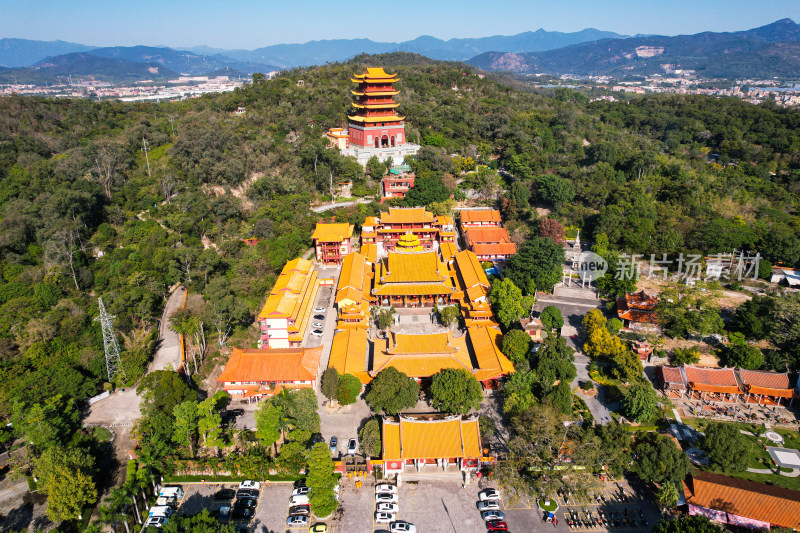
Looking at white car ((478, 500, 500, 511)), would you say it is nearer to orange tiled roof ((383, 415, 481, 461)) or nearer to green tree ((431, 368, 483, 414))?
orange tiled roof ((383, 415, 481, 461))

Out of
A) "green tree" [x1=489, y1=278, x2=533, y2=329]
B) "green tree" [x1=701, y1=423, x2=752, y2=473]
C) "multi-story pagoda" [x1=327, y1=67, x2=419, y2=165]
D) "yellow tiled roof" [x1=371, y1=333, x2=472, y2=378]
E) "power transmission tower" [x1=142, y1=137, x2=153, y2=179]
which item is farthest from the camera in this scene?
"multi-story pagoda" [x1=327, y1=67, x2=419, y2=165]

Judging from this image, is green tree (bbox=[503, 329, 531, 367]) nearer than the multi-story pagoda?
A: Yes

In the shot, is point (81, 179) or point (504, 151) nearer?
point (81, 179)

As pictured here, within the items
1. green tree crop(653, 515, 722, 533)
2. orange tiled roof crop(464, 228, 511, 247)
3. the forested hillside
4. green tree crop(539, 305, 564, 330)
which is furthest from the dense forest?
green tree crop(653, 515, 722, 533)

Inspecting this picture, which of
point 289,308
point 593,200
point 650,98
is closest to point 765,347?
point 593,200

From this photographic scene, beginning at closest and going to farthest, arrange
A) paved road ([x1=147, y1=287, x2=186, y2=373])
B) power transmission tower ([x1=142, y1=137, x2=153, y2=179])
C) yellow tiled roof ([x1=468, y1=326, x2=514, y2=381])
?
1. yellow tiled roof ([x1=468, y1=326, x2=514, y2=381])
2. paved road ([x1=147, y1=287, x2=186, y2=373])
3. power transmission tower ([x1=142, y1=137, x2=153, y2=179])

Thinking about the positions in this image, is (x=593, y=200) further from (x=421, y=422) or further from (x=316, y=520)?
(x=316, y=520)

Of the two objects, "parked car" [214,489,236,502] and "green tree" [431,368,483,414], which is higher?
"green tree" [431,368,483,414]

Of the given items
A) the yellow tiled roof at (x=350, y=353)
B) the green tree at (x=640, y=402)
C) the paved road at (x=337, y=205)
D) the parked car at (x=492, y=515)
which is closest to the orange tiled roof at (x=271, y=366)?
the yellow tiled roof at (x=350, y=353)
